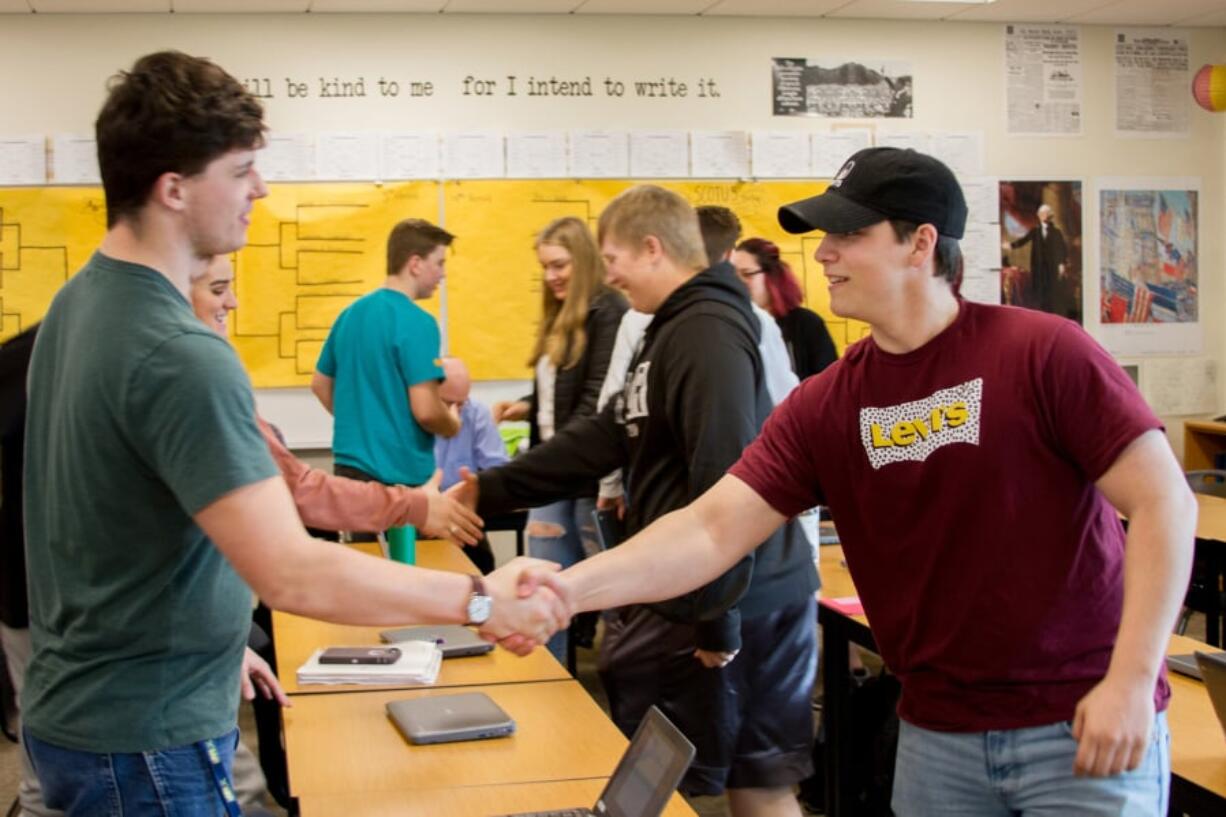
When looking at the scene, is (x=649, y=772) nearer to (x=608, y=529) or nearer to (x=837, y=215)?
(x=837, y=215)

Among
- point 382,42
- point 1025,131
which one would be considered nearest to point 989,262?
point 1025,131

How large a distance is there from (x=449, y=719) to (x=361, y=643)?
0.73m

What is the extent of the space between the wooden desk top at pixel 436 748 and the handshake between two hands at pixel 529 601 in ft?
0.61

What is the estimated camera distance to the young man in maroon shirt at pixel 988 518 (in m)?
1.65

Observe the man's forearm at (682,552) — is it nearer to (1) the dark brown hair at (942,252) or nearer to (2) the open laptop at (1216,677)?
(1) the dark brown hair at (942,252)

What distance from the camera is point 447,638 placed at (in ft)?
9.82

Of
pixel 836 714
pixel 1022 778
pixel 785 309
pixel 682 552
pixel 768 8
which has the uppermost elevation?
pixel 768 8

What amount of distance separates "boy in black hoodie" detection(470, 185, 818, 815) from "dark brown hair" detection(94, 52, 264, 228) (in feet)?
4.26

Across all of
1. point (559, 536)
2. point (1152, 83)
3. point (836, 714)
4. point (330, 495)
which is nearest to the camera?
point (330, 495)

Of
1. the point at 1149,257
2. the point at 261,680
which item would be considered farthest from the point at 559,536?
the point at 1149,257

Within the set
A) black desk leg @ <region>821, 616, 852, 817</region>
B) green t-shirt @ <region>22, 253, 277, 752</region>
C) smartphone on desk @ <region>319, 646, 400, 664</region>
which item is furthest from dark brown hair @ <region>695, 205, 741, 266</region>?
green t-shirt @ <region>22, 253, 277, 752</region>

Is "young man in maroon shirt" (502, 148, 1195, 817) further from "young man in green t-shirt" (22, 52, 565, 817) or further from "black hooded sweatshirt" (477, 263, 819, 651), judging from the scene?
"young man in green t-shirt" (22, 52, 565, 817)

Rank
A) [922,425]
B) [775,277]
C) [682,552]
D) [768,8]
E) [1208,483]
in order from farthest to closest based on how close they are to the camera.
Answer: [768,8]
[1208,483]
[775,277]
[682,552]
[922,425]

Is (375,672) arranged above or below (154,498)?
→ below
